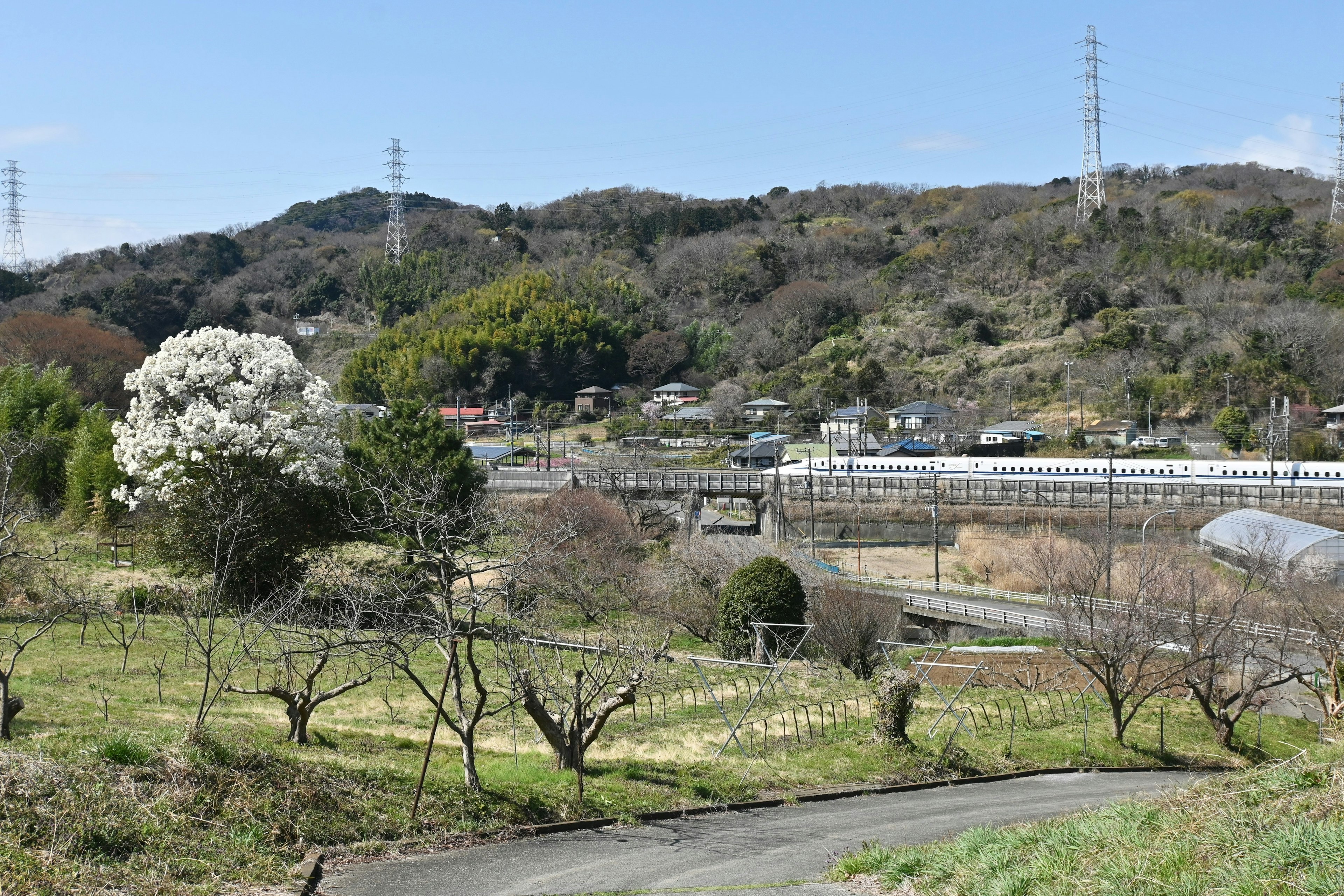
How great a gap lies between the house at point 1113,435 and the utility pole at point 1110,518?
188 cm

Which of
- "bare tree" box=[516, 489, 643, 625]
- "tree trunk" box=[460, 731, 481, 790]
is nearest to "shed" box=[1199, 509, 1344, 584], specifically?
"bare tree" box=[516, 489, 643, 625]

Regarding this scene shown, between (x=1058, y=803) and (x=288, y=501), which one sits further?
(x=288, y=501)

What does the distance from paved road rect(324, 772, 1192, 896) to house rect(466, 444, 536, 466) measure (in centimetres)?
4869

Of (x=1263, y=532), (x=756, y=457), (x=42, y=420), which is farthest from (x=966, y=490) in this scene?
(x=42, y=420)

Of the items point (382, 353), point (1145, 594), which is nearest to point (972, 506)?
point (1145, 594)

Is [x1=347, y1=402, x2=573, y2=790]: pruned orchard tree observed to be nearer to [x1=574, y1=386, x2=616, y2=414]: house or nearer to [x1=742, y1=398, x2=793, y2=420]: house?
[x1=742, y1=398, x2=793, y2=420]: house

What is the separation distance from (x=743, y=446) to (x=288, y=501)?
40893mm

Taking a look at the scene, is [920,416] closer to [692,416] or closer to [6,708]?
[692,416]

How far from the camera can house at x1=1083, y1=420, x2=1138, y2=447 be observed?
58.4 metres

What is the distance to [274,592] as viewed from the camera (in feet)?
58.8

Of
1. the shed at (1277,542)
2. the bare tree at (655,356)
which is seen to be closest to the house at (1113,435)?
the shed at (1277,542)

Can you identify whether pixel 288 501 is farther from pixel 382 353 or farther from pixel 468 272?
pixel 468 272

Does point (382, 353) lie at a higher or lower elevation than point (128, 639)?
higher

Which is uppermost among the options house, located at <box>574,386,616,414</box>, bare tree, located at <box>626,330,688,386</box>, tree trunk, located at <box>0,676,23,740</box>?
bare tree, located at <box>626,330,688,386</box>
